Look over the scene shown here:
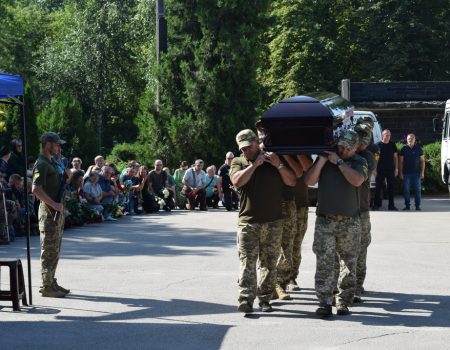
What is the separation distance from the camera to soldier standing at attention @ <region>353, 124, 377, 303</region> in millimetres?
11391

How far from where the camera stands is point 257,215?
10.8m

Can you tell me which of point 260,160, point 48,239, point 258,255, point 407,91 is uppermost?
point 407,91

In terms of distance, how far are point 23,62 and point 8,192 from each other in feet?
168

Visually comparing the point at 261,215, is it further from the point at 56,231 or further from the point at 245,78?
the point at 245,78

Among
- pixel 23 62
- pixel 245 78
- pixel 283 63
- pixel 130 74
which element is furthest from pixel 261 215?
pixel 23 62

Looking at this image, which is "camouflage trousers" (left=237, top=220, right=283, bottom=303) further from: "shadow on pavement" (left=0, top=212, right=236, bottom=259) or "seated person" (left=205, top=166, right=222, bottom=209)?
"seated person" (left=205, top=166, right=222, bottom=209)

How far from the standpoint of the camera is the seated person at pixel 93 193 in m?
23.6

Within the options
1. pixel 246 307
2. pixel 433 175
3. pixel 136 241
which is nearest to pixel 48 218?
pixel 246 307

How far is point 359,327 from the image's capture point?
33.1ft

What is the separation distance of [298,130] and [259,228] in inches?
41.1

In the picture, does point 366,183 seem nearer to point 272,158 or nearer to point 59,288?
point 272,158

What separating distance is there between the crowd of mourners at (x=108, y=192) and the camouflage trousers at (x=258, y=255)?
712 centimetres

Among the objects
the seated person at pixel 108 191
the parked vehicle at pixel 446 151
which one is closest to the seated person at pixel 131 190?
the seated person at pixel 108 191

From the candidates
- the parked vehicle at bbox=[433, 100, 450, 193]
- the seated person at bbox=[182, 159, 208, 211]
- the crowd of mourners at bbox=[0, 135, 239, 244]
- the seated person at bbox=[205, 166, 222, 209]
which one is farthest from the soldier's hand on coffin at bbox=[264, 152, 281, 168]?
the parked vehicle at bbox=[433, 100, 450, 193]
